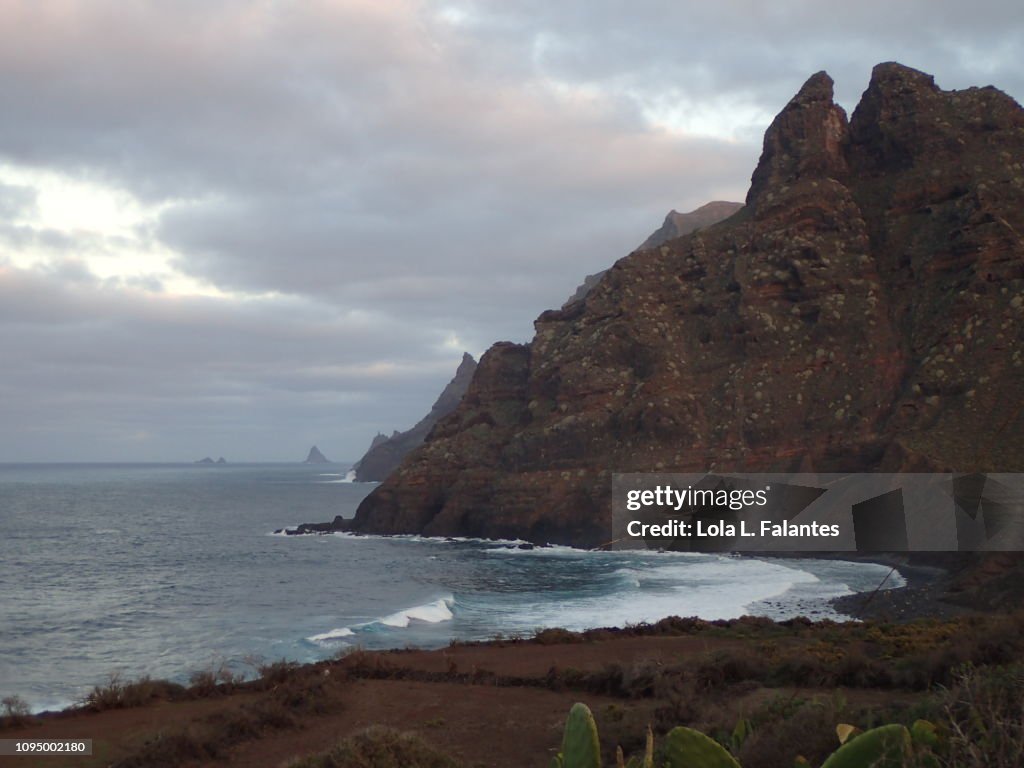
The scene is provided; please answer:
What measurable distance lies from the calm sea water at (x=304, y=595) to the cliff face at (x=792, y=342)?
5.56m

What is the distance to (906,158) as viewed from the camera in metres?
55.5

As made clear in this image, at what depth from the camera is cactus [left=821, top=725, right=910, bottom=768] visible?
374cm

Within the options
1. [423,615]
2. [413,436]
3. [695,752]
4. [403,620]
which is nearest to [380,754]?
[695,752]

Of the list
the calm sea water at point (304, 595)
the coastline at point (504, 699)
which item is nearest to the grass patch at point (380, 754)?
the coastline at point (504, 699)

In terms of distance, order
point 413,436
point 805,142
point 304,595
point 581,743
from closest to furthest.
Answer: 1. point 581,743
2. point 304,595
3. point 805,142
4. point 413,436

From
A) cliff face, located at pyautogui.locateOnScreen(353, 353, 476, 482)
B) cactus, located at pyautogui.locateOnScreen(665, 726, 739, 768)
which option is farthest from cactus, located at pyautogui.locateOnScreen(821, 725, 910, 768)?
cliff face, located at pyautogui.locateOnScreen(353, 353, 476, 482)

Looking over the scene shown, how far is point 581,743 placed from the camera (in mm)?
4230

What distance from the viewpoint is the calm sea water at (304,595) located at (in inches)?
865

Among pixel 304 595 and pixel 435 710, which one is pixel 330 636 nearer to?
pixel 304 595

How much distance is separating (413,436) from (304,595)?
4137 inches

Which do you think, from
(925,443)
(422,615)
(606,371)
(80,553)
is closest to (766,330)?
(606,371)

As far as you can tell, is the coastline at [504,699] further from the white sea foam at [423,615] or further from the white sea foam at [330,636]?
the white sea foam at [423,615]

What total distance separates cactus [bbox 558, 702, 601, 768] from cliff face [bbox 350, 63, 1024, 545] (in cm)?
3780

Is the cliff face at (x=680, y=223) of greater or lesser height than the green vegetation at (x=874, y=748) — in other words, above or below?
above
